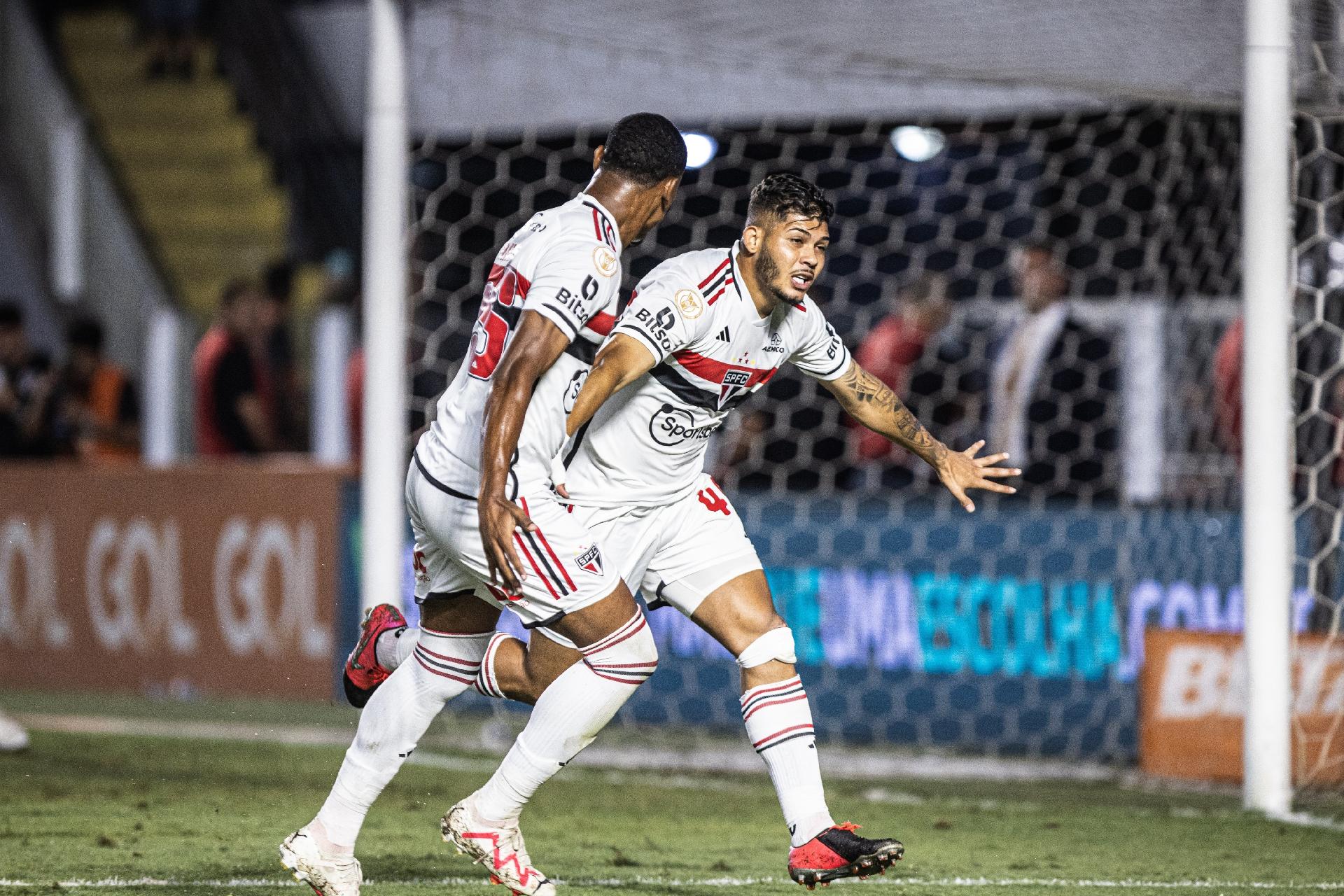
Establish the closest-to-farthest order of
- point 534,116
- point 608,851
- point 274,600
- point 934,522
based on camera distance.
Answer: point 608,851 → point 934,522 → point 274,600 → point 534,116

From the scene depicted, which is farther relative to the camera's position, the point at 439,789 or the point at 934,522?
the point at 934,522

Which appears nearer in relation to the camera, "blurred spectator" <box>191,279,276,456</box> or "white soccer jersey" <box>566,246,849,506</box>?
"white soccer jersey" <box>566,246,849,506</box>

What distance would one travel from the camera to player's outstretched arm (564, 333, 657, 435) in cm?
451

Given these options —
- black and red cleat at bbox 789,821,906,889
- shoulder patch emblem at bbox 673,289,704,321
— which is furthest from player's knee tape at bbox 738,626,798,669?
shoulder patch emblem at bbox 673,289,704,321

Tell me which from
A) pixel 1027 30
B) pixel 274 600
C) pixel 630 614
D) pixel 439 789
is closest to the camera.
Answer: pixel 630 614

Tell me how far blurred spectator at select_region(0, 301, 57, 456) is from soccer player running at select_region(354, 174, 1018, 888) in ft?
21.7

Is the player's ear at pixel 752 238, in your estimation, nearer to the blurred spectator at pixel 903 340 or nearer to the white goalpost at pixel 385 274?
the white goalpost at pixel 385 274

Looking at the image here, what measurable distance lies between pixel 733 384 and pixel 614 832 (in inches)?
68.0

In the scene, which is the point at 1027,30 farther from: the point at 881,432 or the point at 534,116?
the point at 534,116

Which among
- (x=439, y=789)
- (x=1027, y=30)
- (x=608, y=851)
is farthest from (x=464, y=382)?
(x=1027, y=30)

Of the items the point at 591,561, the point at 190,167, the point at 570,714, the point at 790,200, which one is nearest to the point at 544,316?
the point at 591,561

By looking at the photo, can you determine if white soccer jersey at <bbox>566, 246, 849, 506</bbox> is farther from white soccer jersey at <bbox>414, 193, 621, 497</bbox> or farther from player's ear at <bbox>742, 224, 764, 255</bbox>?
white soccer jersey at <bbox>414, 193, 621, 497</bbox>

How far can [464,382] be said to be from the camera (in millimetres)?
4645

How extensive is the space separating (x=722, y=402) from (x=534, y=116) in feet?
22.1
